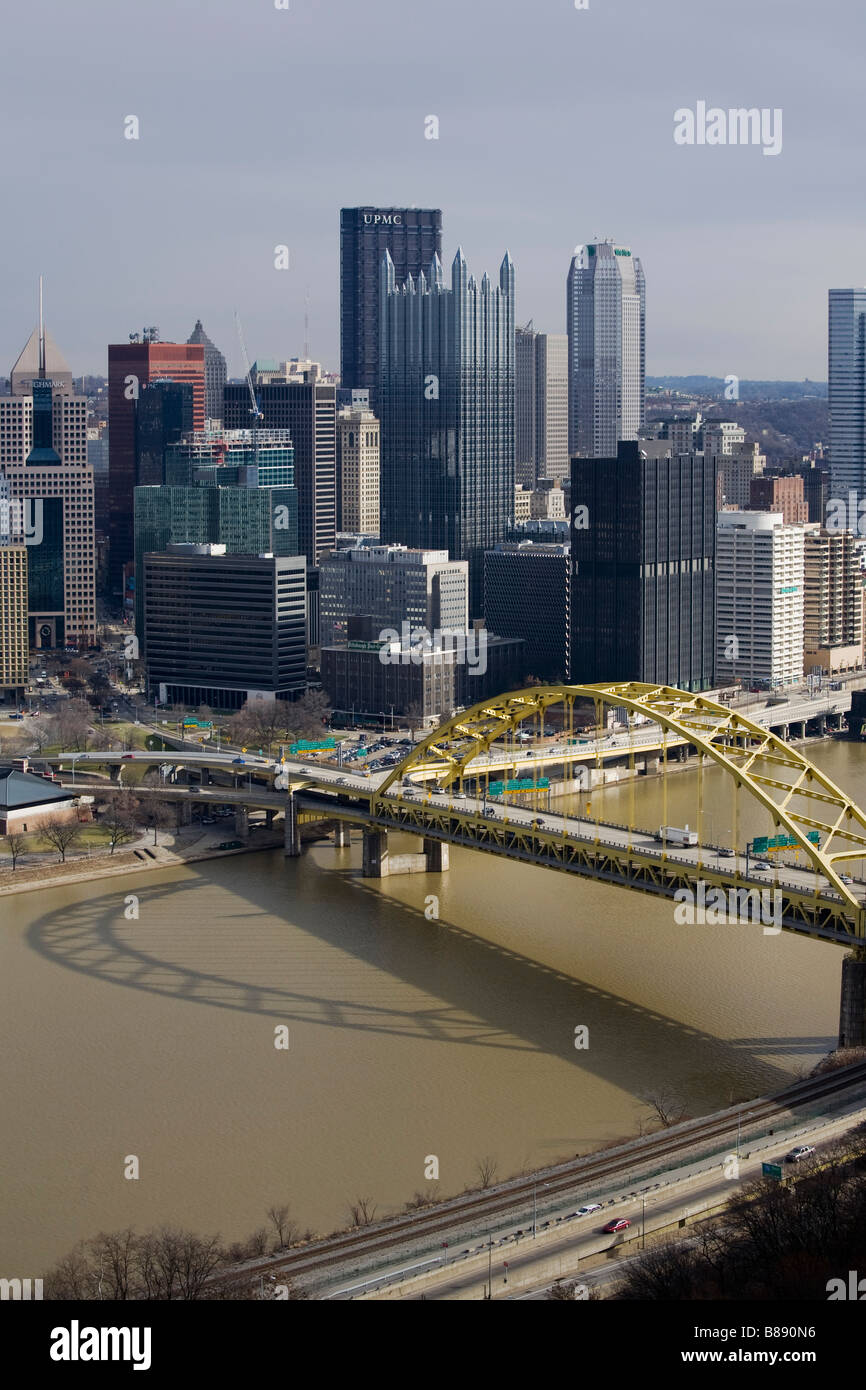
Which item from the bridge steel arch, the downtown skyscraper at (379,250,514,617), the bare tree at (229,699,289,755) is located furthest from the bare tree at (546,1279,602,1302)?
the downtown skyscraper at (379,250,514,617)

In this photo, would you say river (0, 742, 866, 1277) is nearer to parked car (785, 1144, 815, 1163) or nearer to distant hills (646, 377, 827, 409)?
parked car (785, 1144, 815, 1163)

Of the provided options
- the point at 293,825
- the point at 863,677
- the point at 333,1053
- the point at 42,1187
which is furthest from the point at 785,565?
the point at 42,1187

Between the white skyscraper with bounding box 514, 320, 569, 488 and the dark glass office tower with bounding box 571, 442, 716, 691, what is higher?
the white skyscraper with bounding box 514, 320, 569, 488

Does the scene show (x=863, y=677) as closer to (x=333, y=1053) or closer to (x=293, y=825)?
(x=293, y=825)

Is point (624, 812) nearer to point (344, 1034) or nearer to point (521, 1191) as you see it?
point (344, 1034)
